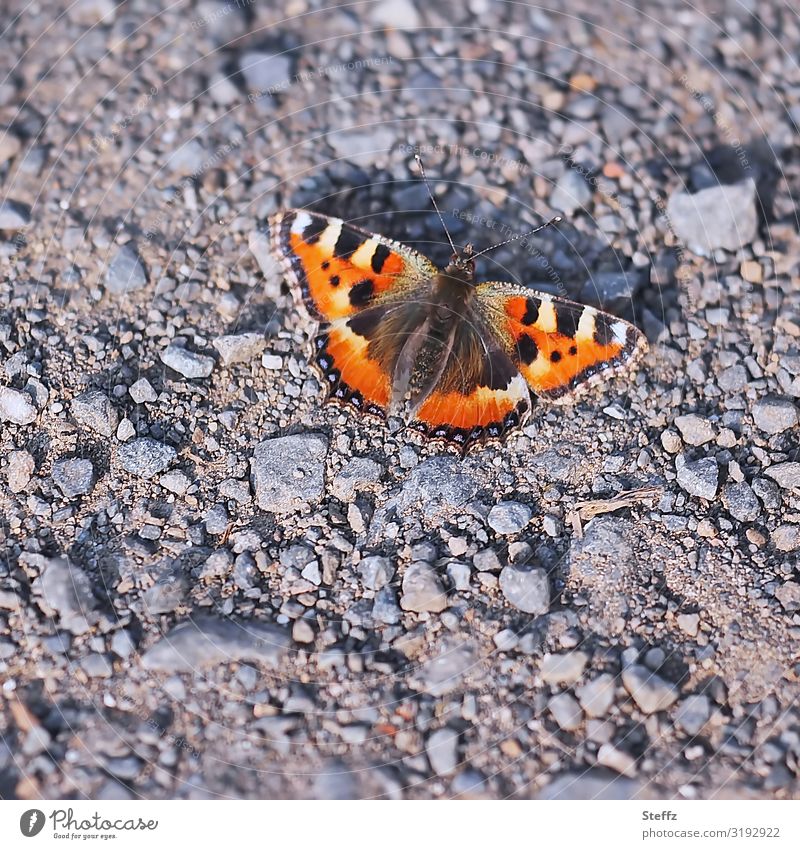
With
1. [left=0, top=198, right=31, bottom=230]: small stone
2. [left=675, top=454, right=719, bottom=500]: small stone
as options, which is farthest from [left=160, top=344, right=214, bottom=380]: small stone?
[left=675, top=454, right=719, bottom=500]: small stone

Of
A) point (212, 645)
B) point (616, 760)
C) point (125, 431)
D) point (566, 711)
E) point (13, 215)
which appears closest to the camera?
point (616, 760)

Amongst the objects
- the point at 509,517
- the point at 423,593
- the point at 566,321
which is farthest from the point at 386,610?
the point at 566,321

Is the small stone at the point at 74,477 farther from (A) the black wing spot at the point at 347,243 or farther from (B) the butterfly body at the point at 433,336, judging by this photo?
(A) the black wing spot at the point at 347,243

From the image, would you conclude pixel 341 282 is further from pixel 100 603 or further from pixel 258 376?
pixel 100 603

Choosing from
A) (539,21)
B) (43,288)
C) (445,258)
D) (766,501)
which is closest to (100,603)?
(43,288)

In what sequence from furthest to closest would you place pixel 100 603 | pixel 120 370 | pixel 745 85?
pixel 745 85, pixel 120 370, pixel 100 603

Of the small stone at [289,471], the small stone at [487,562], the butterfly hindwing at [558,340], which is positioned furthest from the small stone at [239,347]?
the small stone at [487,562]

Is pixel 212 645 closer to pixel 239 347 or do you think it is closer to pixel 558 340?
pixel 239 347
